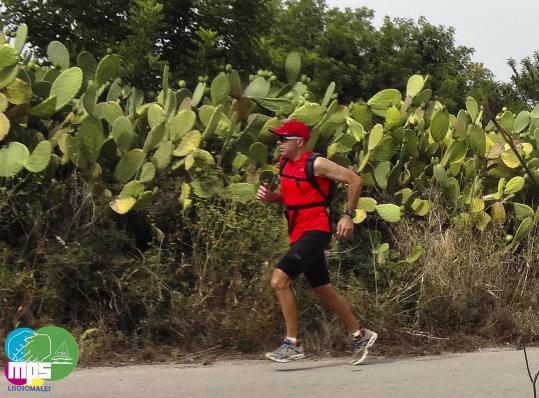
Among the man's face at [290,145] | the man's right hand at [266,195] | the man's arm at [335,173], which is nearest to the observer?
the man's arm at [335,173]

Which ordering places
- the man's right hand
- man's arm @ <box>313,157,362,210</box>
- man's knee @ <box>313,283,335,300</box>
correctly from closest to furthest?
man's arm @ <box>313,157,362,210</box> → man's knee @ <box>313,283,335,300</box> → the man's right hand

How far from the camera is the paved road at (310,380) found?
4.95m

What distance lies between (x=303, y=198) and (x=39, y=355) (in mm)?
2215

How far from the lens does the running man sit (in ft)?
18.3

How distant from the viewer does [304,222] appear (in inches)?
223

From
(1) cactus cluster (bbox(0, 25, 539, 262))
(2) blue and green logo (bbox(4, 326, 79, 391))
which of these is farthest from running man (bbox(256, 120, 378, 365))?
(2) blue and green logo (bbox(4, 326, 79, 391))

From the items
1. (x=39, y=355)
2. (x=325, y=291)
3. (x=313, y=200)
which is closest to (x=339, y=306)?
(x=325, y=291)

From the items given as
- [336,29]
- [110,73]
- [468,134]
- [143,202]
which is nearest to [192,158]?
[143,202]

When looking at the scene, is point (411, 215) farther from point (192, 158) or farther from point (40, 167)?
point (40, 167)

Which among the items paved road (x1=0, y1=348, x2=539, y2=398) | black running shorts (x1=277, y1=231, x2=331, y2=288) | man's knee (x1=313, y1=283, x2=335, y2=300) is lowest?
paved road (x1=0, y1=348, x2=539, y2=398)

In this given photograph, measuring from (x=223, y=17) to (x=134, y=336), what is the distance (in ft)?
15.4

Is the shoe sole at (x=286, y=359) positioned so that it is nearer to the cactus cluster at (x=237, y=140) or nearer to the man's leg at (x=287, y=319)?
the man's leg at (x=287, y=319)

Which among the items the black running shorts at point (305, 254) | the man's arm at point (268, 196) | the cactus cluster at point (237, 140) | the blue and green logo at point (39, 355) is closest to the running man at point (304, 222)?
the black running shorts at point (305, 254)

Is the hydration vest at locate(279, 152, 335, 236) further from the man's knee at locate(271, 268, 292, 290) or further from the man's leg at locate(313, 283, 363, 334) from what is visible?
the man's leg at locate(313, 283, 363, 334)
